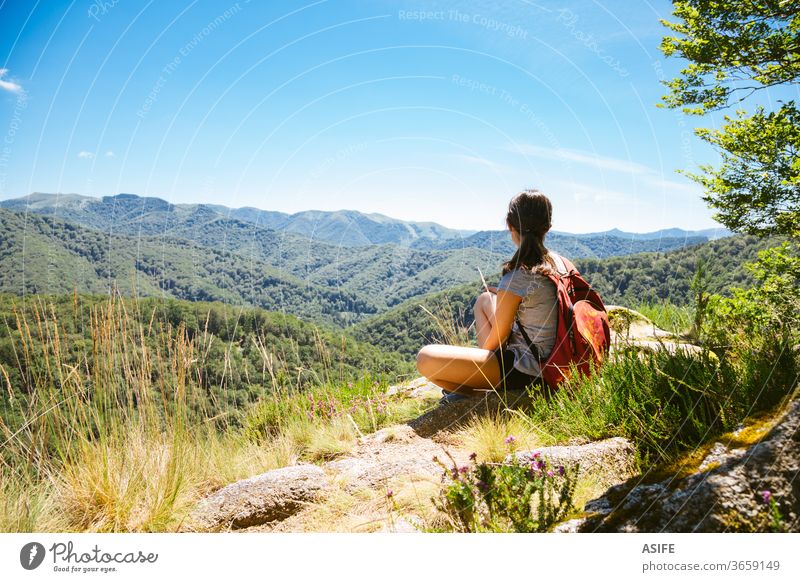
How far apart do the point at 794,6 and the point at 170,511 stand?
14.2 ft

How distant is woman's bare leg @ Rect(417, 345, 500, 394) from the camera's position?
329cm

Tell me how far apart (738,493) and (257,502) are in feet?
6.78

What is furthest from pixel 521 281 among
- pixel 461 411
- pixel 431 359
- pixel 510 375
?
pixel 461 411

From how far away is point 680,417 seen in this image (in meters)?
1.95

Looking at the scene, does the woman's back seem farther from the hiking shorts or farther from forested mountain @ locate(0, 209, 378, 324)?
forested mountain @ locate(0, 209, 378, 324)

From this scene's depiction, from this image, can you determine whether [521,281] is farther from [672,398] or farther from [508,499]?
[508,499]

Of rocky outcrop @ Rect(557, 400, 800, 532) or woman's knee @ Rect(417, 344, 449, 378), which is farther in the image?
woman's knee @ Rect(417, 344, 449, 378)

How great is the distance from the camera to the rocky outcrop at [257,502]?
86.1 inches

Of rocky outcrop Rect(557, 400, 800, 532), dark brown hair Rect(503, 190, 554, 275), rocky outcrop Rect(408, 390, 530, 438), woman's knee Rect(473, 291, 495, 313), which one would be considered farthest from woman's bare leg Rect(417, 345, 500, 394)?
rocky outcrop Rect(557, 400, 800, 532)

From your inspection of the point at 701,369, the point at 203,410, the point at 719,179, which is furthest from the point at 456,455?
the point at 719,179

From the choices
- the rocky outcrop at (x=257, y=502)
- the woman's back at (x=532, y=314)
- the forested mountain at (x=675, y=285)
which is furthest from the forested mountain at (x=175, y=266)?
the rocky outcrop at (x=257, y=502)
